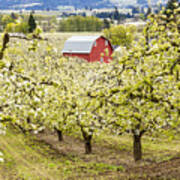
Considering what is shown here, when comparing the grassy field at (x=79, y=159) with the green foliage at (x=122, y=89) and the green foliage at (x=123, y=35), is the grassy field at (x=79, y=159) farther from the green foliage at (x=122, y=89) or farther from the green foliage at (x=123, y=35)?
the green foliage at (x=123, y=35)

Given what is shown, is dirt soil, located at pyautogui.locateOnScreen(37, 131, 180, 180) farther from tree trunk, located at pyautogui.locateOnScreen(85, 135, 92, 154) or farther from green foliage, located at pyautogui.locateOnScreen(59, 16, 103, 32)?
green foliage, located at pyautogui.locateOnScreen(59, 16, 103, 32)

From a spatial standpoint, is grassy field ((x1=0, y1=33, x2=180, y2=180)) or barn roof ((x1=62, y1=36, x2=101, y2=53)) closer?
grassy field ((x1=0, y1=33, x2=180, y2=180))

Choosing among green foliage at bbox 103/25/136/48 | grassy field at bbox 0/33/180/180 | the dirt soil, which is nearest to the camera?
green foliage at bbox 103/25/136/48

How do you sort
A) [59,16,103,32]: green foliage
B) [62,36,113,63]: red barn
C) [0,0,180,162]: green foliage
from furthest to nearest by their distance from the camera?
[59,16,103,32]: green foliage < [62,36,113,63]: red barn < [0,0,180,162]: green foliage

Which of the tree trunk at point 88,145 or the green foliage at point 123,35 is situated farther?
the tree trunk at point 88,145

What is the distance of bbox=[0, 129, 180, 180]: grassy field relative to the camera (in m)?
17.3

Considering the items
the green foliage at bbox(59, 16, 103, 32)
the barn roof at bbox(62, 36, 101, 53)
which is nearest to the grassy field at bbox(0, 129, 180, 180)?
the barn roof at bbox(62, 36, 101, 53)

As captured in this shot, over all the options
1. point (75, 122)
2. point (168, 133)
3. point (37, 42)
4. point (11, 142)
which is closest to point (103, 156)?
point (75, 122)

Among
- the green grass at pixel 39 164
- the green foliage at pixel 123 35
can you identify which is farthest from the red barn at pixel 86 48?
the green grass at pixel 39 164

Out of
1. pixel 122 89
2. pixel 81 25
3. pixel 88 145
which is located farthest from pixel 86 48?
pixel 81 25

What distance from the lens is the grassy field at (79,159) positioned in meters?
17.3

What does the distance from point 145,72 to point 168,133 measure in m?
3.50

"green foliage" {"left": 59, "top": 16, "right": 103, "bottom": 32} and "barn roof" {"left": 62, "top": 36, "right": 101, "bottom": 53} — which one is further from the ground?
"green foliage" {"left": 59, "top": 16, "right": 103, "bottom": 32}

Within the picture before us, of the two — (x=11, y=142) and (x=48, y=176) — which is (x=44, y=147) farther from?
(x=48, y=176)
